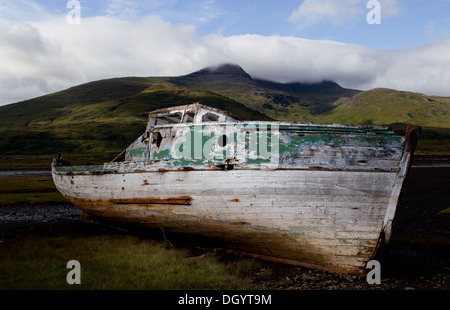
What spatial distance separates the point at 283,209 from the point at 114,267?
3945mm

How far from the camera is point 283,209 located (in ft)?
21.4

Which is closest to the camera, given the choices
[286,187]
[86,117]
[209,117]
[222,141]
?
[286,187]

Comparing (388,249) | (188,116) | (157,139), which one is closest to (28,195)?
(157,139)

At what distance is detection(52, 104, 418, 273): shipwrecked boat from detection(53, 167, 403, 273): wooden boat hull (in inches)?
0.8

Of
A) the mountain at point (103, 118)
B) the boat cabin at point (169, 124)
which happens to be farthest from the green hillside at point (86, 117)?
the boat cabin at point (169, 124)

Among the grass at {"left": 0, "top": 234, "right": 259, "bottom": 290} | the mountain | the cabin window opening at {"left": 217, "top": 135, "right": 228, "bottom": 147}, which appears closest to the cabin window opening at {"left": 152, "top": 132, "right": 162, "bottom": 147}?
the cabin window opening at {"left": 217, "top": 135, "right": 228, "bottom": 147}

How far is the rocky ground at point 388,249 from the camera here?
6.34 meters

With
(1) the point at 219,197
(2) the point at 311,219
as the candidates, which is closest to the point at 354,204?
(2) the point at 311,219

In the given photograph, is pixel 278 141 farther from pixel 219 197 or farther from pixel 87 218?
pixel 87 218

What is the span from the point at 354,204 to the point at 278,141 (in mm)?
2018

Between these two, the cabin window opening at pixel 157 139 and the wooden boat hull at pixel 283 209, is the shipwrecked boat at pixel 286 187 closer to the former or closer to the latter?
the wooden boat hull at pixel 283 209

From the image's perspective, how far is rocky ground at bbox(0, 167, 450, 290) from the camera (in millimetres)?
6344

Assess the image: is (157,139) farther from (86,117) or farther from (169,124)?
(86,117)
